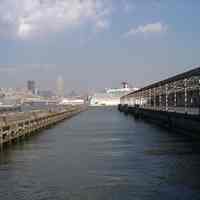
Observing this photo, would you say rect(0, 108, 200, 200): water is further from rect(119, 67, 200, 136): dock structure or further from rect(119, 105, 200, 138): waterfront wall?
rect(119, 67, 200, 136): dock structure

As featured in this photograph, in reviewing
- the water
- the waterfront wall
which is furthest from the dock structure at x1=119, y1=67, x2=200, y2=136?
the water

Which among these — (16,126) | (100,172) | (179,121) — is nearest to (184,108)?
(179,121)

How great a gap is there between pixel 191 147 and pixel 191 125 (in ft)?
26.6

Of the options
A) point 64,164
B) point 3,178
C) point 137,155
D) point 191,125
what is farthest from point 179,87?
point 3,178

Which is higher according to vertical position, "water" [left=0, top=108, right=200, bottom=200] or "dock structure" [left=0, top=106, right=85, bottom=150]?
"dock structure" [left=0, top=106, right=85, bottom=150]

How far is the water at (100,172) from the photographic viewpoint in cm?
1969

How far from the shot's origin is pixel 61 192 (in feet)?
65.4

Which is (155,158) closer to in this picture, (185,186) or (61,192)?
(185,186)

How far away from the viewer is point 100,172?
24922 mm

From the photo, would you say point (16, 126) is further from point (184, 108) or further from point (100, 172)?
point (184, 108)

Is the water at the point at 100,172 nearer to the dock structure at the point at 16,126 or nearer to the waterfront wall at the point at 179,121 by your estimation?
the dock structure at the point at 16,126

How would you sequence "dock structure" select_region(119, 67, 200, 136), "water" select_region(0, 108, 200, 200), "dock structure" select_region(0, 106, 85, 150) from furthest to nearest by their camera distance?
"dock structure" select_region(119, 67, 200, 136) < "dock structure" select_region(0, 106, 85, 150) < "water" select_region(0, 108, 200, 200)

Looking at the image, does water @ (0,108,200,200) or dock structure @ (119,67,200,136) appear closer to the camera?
water @ (0,108,200,200)

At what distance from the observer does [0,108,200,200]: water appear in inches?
775
